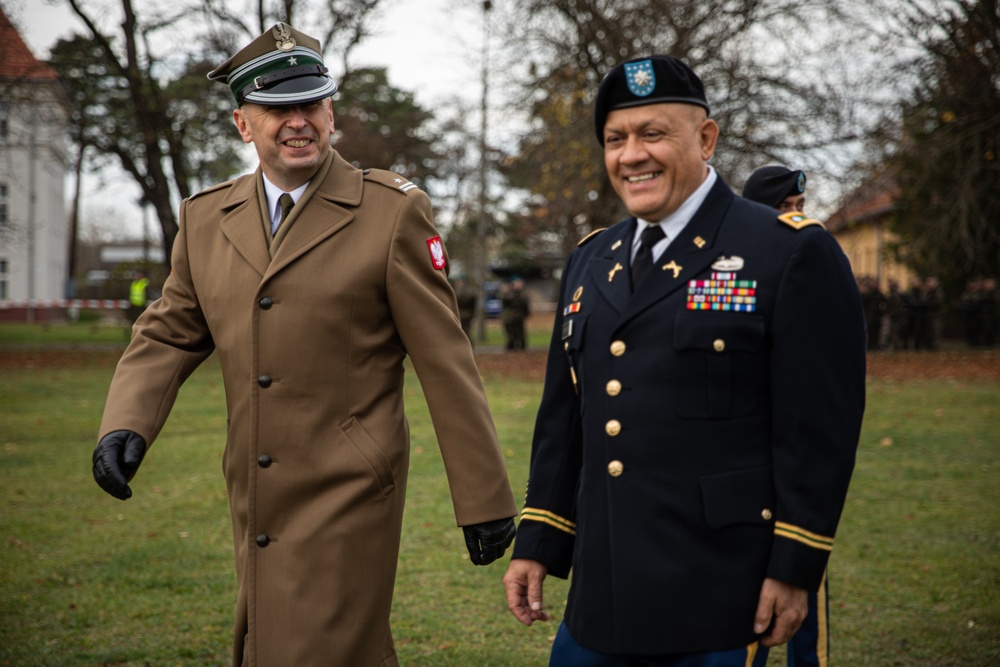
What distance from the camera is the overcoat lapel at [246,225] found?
9.99ft

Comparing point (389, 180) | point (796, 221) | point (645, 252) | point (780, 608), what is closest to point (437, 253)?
point (389, 180)

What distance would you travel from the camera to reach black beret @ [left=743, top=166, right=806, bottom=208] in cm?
433

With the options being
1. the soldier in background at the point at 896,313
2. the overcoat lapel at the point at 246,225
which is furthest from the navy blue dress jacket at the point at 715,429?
the soldier in background at the point at 896,313

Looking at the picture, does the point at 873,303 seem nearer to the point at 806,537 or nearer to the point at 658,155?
the point at 658,155

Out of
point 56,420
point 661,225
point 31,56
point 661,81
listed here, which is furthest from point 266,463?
point 31,56

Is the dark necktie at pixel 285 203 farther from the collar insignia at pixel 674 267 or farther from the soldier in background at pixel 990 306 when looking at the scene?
→ the soldier in background at pixel 990 306

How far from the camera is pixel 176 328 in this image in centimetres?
324

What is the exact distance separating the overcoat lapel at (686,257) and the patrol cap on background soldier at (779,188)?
1.92 meters

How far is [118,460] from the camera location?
9.54 ft

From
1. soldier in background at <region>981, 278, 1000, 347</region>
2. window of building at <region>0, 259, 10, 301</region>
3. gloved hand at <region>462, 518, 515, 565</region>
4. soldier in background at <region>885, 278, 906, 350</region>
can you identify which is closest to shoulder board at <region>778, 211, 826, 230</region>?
→ gloved hand at <region>462, 518, 515, 565</region>

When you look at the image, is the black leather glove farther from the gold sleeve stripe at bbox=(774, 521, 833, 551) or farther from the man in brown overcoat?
the gold sleeve stripe at bbox=(774, 521, 833, 551)

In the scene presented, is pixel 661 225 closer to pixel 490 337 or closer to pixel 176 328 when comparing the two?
pixel 176 328

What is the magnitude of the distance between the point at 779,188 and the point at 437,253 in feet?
6.01

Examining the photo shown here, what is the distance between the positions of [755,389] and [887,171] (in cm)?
2012
